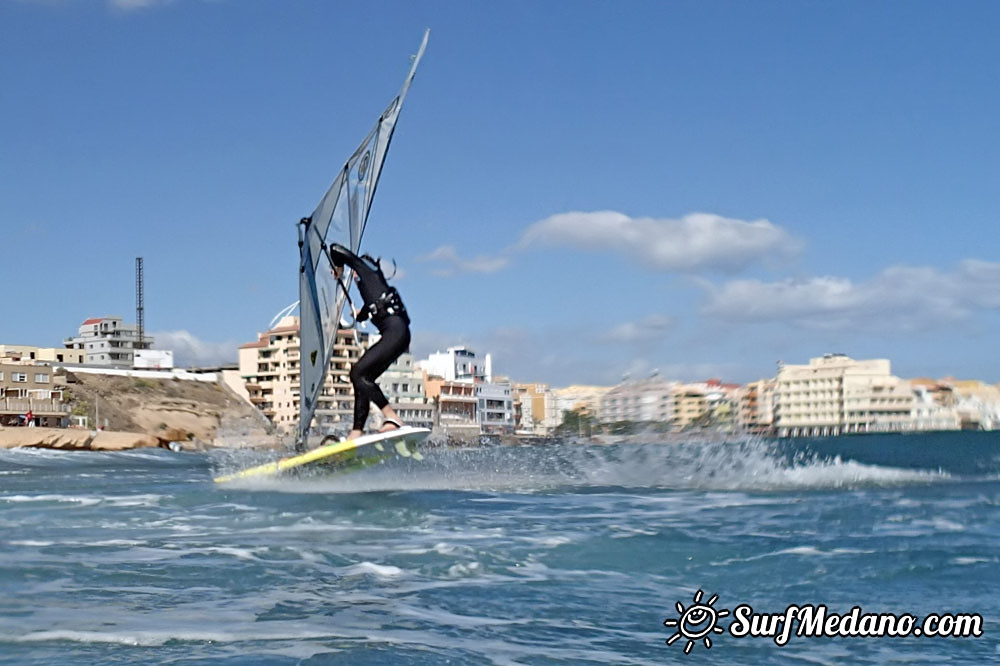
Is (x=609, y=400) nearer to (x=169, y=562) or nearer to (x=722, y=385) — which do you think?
(x=722, y=385)

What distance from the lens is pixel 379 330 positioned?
1509 centimetres

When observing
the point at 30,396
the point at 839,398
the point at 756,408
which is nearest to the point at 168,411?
the point at 30,396

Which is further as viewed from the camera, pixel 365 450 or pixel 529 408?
pixel 529 408

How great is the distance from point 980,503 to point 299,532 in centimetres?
808

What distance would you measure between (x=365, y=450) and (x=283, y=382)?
336ft

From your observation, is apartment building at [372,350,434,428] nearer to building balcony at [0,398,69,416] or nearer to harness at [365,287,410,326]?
building balcony at [0,398,69,416]

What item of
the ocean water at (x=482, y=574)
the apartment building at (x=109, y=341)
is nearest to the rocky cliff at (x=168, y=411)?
the apartment building at (x=109, y=341)

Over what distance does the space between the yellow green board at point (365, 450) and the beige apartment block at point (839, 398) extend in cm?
768

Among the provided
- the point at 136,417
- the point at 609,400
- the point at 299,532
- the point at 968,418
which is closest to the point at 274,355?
the point at 136,417

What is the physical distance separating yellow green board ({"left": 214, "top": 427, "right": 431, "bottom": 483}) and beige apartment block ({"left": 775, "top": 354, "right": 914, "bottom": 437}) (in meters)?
7.68

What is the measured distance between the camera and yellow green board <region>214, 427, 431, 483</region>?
15026 mm

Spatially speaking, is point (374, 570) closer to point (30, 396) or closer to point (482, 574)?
point (482, 574)

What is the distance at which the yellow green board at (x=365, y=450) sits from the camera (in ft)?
49.3

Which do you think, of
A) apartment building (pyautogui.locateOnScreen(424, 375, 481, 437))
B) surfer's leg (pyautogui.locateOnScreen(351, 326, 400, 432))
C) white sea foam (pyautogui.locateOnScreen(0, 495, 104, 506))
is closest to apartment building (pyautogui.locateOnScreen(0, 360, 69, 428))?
apartment building (pyautogui.locateOnScreen(424, 375, 481, 437))
